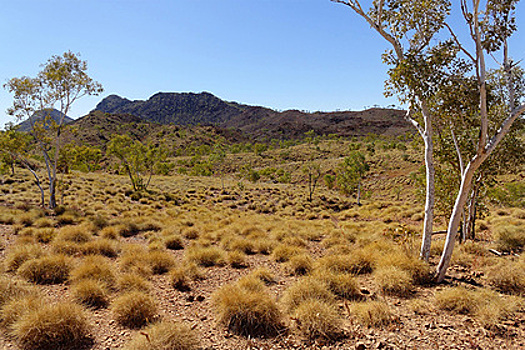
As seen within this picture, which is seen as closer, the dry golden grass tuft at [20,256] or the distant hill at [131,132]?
the dry golden grass tuft at [20,256]

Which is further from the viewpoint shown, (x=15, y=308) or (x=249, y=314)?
(x=249, y=314)

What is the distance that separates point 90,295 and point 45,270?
7.56ft

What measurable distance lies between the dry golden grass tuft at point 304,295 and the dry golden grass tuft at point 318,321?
0.51 m

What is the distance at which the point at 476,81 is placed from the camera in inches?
242

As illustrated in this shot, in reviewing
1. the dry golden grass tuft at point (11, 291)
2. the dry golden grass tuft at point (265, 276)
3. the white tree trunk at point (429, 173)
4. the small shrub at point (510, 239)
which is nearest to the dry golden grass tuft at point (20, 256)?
the dry golden grass tuft at point (11, 291)

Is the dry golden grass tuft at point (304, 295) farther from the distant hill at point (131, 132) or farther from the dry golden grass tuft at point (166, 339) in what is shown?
the distant hill at point (131, 132)

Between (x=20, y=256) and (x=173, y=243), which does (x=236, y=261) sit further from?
(x=20, y=256)

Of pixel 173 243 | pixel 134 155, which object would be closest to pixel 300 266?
pixel 173 243

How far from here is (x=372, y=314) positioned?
5.07 meters

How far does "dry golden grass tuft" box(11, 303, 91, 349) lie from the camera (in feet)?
14.4

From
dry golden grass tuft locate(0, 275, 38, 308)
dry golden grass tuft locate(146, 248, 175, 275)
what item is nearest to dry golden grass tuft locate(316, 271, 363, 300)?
dry golden grass tuft locate(146, 248, 175, 275)

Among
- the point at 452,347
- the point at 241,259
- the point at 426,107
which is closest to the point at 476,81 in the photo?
the point at 426,107

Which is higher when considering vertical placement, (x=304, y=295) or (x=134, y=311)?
(x=304, y=295)

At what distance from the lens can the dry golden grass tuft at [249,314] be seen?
5016 millimetres
